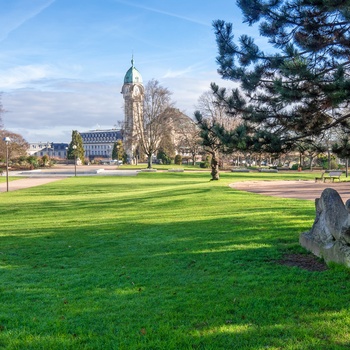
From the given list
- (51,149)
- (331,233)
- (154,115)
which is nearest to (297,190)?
(331,233)

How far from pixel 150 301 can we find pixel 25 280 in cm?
209

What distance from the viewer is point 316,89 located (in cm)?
612

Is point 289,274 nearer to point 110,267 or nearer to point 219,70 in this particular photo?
point 110,267

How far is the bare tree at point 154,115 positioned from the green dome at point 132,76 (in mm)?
39344

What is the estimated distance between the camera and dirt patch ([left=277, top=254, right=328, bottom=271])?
5.62 metres

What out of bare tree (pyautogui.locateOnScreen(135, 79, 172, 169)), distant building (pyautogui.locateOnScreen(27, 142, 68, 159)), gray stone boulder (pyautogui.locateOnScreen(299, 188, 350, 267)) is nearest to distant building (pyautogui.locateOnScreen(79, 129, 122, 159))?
distant building (pyautogui.locateOnScreen(27, 142, 68, 159))

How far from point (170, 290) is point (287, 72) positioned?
3361 mm

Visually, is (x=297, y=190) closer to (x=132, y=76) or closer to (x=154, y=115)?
(x=154, y=115)

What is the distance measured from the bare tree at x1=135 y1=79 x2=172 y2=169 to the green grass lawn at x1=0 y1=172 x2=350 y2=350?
4203 centimetres

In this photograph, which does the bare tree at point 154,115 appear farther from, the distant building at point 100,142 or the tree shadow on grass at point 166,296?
the distant building at point 100,142

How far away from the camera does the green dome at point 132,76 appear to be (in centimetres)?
8919

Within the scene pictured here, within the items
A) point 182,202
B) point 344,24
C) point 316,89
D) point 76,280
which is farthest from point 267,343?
point 182,202

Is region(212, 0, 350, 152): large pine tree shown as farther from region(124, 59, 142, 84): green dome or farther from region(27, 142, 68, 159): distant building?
region(27, 142, 68, 159): distant building

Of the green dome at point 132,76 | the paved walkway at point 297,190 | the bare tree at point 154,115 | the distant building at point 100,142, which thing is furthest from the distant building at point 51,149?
the paved walkway at point 297,190
